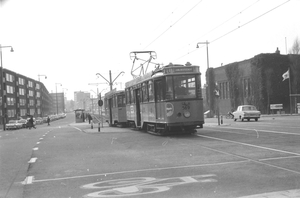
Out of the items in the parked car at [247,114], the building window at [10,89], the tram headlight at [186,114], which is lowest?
the parked car at [247,114]

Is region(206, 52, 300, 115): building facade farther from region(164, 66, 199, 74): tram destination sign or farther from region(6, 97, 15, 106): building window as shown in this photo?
region(6, 97, 15, 106): building window

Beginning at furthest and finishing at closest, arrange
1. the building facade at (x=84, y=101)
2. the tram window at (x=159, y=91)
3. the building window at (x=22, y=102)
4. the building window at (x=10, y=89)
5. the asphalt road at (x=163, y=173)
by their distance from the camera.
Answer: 1. the building facade at (x=84, y=101)
2. the building window at (x=22, y=102)
3. the building window at (x=10, y=89)
4. the tram window at (x=159, y=91)
5. the asphalt road at (x=163, y=173)

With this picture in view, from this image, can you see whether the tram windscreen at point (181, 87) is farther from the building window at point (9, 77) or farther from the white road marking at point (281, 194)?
the building window at point (9, 77)

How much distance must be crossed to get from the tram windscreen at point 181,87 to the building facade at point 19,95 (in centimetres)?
5815

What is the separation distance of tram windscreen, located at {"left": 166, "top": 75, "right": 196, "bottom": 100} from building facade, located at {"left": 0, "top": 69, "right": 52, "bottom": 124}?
58147mm

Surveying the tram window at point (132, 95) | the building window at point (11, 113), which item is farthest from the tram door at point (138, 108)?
the building window at point (11, 113)

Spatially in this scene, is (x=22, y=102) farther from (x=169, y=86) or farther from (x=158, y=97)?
(x=169, y=86)

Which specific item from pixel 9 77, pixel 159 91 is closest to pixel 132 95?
pixel 159 91

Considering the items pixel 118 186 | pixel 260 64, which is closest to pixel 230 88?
pixel 260 64

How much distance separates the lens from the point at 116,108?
31359 millimetres

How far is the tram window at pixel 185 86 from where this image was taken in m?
17.3

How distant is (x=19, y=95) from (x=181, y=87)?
3364 inches

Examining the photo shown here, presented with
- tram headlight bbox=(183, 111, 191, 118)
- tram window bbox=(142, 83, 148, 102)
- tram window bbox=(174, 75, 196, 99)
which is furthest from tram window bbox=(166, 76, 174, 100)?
tram window bbox=(142, 83, 148, 102)

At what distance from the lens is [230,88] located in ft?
196
